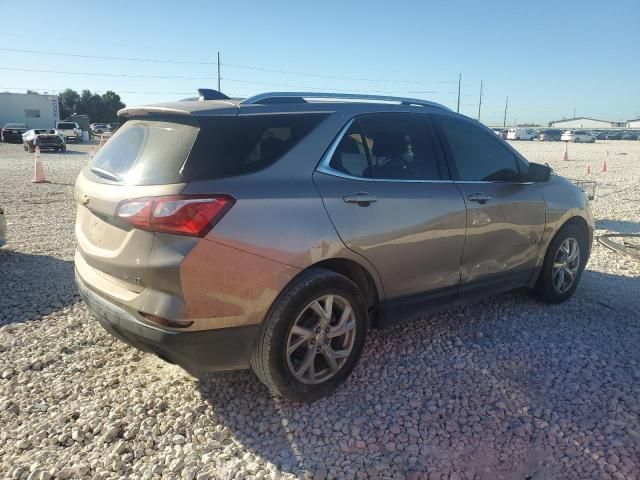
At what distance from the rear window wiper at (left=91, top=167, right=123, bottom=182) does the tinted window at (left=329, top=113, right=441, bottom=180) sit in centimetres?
124

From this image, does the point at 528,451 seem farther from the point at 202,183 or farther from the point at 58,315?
the point at 58,315

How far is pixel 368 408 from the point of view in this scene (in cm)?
307

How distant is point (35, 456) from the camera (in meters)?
2.62

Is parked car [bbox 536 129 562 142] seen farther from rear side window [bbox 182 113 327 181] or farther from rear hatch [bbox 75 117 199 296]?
rear hatch [bbox 75 117 199 296]

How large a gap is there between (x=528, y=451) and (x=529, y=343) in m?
1.37

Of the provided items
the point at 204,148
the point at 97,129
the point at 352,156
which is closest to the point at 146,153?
the point at 204,148

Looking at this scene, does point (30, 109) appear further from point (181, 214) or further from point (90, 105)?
point (181, 214)

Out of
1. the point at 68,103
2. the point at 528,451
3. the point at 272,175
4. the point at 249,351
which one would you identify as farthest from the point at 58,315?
the point at 68,103

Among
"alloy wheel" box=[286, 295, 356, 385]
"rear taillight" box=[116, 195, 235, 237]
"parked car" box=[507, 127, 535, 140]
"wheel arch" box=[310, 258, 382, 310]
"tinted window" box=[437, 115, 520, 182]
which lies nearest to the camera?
"rear taillight" box=[116, 195, 235, 237]

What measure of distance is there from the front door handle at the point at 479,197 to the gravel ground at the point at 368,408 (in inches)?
42.0

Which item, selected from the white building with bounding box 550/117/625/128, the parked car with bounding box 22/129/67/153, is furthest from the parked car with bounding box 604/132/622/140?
the parked car with bounding box 22/129/67/153

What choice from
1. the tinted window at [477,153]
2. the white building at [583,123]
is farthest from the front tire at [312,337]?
the white building at [583,123]

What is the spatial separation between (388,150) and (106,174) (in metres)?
1.81

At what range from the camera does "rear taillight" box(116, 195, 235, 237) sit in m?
2.56
